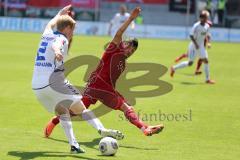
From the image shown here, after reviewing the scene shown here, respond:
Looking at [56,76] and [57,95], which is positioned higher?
[56,76]

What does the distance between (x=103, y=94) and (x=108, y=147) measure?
5.65ft

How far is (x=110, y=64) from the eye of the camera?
37.7 feet

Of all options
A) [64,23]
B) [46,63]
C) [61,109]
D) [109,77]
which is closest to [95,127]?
[61,109]

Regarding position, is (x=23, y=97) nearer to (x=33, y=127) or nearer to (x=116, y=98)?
(x=33, y=127)

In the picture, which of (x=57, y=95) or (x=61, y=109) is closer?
(x=57, y=95)

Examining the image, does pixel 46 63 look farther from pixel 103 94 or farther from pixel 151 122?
pixel 151 122

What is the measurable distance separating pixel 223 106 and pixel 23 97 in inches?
212

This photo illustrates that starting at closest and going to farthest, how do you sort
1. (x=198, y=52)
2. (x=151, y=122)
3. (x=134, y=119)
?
(x=134, y=119)
(x=151, y=122)
(x=198, y=52)

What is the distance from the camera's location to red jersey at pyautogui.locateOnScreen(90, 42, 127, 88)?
37.4 feet

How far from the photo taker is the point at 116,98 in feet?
37.0

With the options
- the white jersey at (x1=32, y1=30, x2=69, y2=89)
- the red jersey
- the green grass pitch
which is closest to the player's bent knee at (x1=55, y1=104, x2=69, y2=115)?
the white jersey at (x1=32, y1=30, x2=69, y2=89)

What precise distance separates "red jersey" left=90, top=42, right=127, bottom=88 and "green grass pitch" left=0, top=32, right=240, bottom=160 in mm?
1176

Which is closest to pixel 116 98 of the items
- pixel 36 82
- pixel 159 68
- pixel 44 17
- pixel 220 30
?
pixel 36 82

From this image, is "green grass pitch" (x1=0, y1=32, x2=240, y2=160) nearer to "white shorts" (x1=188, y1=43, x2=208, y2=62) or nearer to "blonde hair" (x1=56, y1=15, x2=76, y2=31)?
"white shorts" (x1=188, y1=43, x2=208, y2=62)
